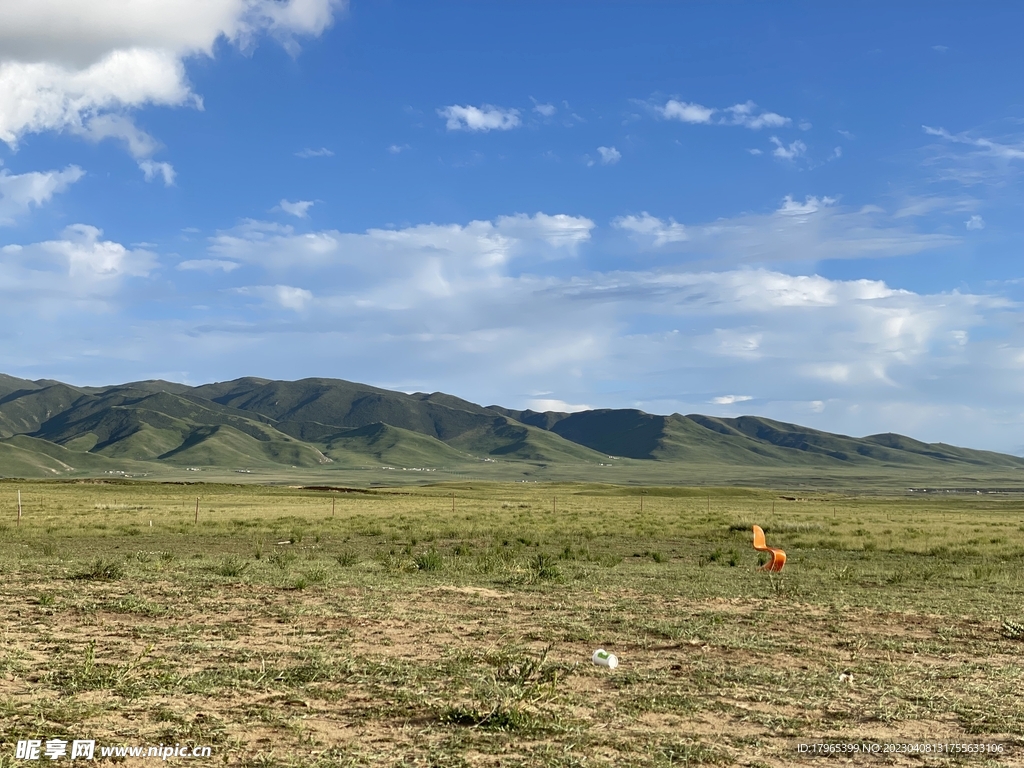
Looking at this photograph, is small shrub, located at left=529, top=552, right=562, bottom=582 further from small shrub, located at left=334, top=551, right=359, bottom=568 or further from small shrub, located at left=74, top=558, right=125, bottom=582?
small shrub, located at left=74, top=558, right=125, bottom=582

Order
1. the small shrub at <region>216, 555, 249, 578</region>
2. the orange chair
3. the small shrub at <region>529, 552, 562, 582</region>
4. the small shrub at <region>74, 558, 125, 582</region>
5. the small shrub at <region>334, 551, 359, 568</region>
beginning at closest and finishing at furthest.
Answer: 1. the small shrub at <region>74, 558, 125, 582</region>
2. the orange chair
3. the small shrub at <region>216, 555, 249, 578</region>
4. the small shrub at <region>529, 552, 562, 582</region>
5. the small shrub at <region>334, 551, 359, 568</region>

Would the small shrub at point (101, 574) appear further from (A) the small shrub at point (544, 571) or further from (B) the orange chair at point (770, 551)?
(B) the orange chair at point (770, 551)

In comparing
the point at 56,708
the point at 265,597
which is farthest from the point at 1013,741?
the point at 265,597

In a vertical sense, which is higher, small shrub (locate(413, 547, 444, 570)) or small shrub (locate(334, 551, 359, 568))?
small shrub (locate(413, 547, 444, 570))

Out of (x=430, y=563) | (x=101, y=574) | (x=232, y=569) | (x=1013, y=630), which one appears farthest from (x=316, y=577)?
(x=1013, y=630)

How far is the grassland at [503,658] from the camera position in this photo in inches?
293

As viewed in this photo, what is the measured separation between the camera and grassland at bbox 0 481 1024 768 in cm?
745

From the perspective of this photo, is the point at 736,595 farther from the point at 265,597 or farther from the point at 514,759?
the point at 514,759

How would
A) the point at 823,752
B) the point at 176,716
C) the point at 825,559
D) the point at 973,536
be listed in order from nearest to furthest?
the point at 823,752, the point at 176,716, the point at 825,559, the point at 973,536

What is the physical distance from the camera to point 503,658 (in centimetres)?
1030

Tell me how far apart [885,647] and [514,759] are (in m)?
6.97

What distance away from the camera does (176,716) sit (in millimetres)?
7766

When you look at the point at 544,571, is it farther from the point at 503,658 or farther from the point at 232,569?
the point at 503,658

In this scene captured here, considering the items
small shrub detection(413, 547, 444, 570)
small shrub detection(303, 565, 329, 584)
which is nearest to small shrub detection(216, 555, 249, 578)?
small shrub detection(303, 565, 329, 584)
